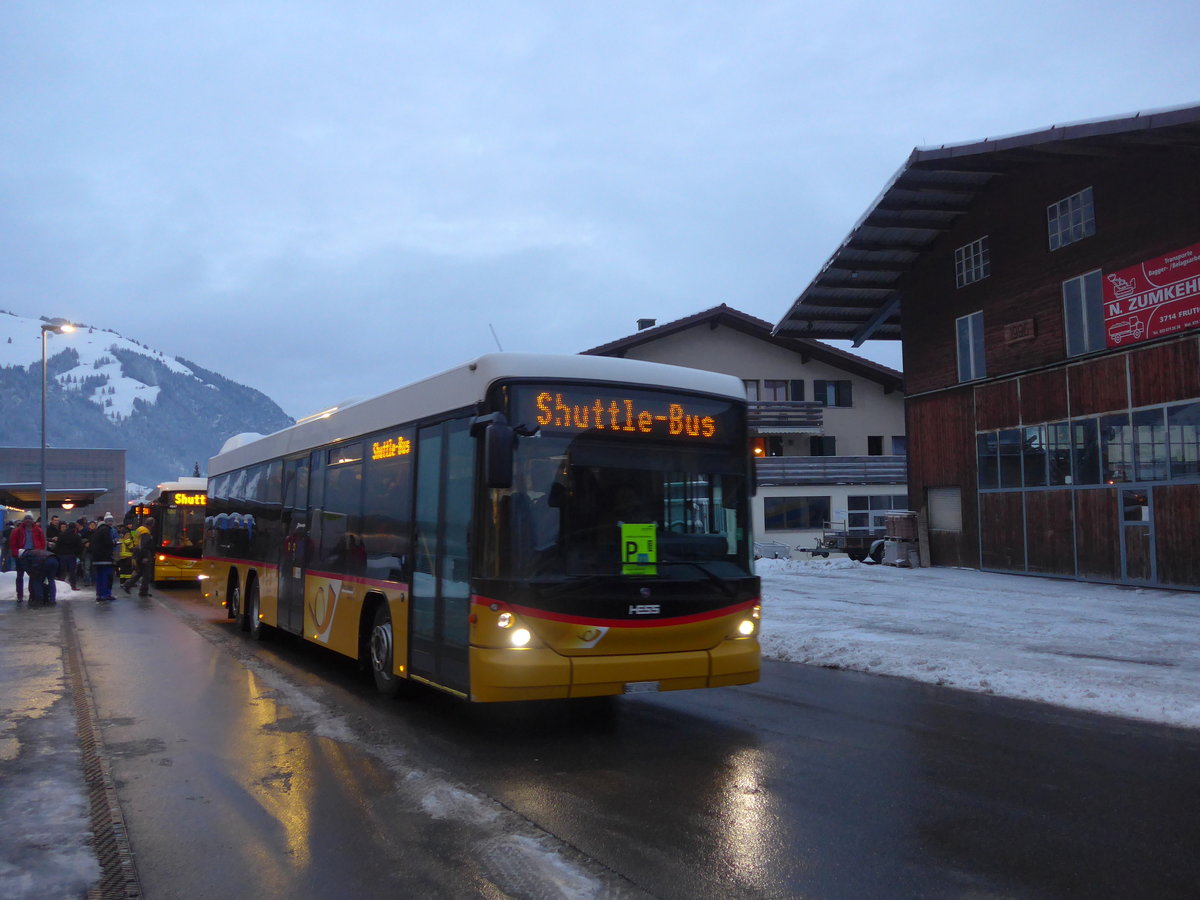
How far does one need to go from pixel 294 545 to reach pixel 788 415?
3362 cm

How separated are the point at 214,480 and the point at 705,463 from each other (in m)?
13.0

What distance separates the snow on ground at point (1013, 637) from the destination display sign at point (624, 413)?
14.1ft

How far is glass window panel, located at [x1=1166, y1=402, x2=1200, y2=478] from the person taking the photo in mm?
18594

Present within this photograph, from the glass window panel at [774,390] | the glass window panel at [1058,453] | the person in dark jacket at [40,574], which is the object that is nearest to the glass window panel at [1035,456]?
the glass window panel at [1058,453]

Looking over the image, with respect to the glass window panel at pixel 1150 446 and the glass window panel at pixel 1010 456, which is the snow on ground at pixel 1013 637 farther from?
the glass window panel at pixel 1010 456

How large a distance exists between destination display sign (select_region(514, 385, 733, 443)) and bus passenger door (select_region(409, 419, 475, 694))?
2.06 ft

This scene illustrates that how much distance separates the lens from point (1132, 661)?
438 inches

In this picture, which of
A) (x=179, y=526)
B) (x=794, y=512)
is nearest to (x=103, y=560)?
(x=179, y=526)

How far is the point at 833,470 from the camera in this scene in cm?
4391

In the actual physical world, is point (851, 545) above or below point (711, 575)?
below

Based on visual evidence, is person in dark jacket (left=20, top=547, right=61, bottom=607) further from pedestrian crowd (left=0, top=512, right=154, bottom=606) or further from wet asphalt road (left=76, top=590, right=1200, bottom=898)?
wet asphalt road (left=76, top=590, right=1200, bottom=898)

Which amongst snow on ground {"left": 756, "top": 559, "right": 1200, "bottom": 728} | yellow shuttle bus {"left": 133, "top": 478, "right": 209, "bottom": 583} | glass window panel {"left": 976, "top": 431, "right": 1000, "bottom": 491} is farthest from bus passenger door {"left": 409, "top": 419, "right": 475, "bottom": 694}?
yellow shuttle bus {"left": 133, "top": 478, "right": 209, "bottom": 583}

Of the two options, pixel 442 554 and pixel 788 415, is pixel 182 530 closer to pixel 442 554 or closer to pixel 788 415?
pixel 442 554

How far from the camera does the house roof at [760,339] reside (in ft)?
135
